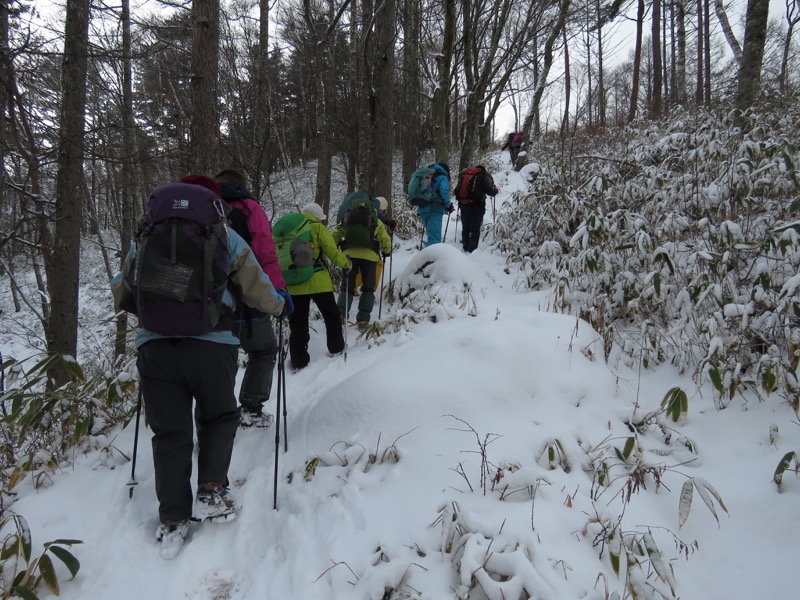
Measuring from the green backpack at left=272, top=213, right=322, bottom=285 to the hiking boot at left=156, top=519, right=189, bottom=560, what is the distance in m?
2.48

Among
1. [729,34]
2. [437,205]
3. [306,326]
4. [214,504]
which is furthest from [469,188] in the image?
[729,34]

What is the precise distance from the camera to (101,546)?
94.0 inches

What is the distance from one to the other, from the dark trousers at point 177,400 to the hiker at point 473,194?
594cm

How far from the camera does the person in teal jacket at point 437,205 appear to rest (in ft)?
24.4

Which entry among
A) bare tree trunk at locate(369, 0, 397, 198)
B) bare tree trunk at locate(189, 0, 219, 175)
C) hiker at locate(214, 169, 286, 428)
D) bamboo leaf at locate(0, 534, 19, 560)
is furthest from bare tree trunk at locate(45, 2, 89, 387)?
bamboo leaf at locate(0, 534, 19, 560)

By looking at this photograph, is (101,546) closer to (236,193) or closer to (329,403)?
(329,403)

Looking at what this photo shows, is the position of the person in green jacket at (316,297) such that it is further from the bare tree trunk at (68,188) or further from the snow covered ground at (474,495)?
the bare tree trunk at (68,188)

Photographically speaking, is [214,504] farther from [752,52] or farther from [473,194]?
[752,52]

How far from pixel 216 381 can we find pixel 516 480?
1.75 metres

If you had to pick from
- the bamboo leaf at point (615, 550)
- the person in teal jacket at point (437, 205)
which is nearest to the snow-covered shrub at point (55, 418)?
the bamboo leaf at point (615, 550)

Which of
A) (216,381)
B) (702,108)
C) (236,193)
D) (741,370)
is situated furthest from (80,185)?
(702,108)

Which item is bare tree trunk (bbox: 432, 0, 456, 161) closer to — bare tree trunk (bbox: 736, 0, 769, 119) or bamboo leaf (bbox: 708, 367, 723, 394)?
bare tree trunk (bbox: 736, 0, 769, 119)

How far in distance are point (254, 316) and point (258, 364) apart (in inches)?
17.6

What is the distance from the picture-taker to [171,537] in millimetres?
→ 2355
